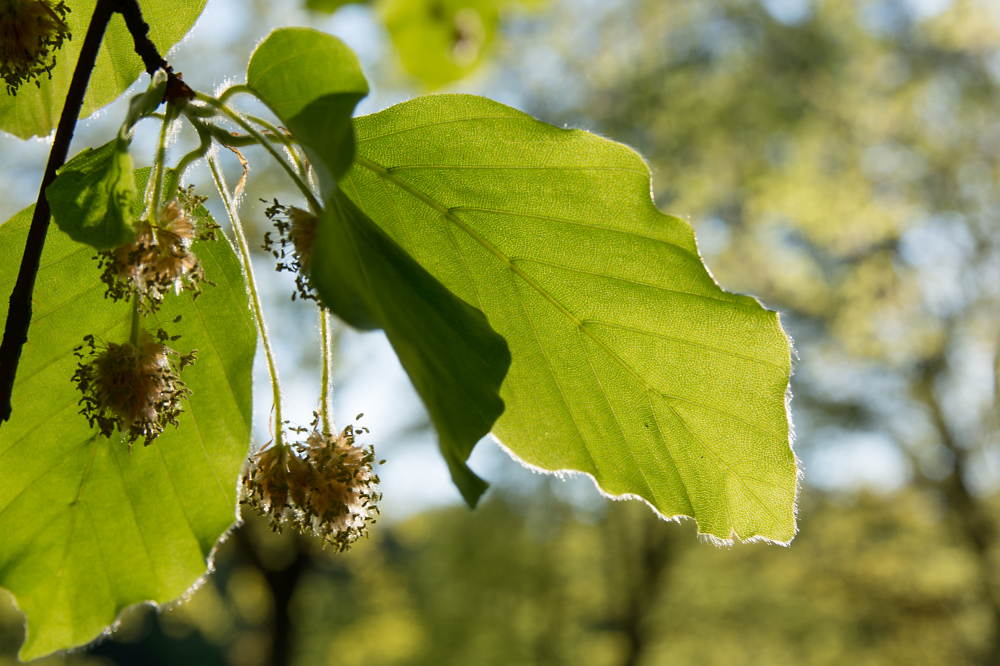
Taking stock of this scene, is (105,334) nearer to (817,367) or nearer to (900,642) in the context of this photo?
(817,367)

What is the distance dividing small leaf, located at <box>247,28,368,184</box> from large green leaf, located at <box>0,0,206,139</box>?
19 centimetres

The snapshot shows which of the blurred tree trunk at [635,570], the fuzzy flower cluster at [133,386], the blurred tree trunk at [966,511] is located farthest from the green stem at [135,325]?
the blurred tree trunk at [966,511]

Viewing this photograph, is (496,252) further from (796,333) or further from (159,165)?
(796,333)

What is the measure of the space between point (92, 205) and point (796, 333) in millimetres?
12545

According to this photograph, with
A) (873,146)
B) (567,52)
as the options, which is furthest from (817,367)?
(567,52)

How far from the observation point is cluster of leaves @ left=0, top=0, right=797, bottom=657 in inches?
24.7

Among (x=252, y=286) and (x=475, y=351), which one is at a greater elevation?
(x=252, y=286)

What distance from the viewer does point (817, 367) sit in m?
12.0

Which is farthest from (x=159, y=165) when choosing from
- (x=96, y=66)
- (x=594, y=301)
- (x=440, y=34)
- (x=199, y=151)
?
(x=440, y=34)

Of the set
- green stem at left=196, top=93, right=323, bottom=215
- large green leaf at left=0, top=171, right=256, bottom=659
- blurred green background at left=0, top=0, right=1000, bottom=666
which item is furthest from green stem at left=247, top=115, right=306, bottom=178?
blurred green background at left=0, top=0, right=1000, bottom=666

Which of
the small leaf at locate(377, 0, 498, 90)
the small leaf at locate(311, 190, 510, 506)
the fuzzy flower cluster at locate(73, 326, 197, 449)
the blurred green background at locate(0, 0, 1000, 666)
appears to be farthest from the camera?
the blurred green background at locate(0, 0, 1000, 666)

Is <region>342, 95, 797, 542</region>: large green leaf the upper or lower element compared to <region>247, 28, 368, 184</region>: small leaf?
lower

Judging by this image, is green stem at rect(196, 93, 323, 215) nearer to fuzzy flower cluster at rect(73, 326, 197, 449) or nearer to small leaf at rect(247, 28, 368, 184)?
small leaf at rect(247, 28, 368, 184)

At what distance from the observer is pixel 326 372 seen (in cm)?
63
